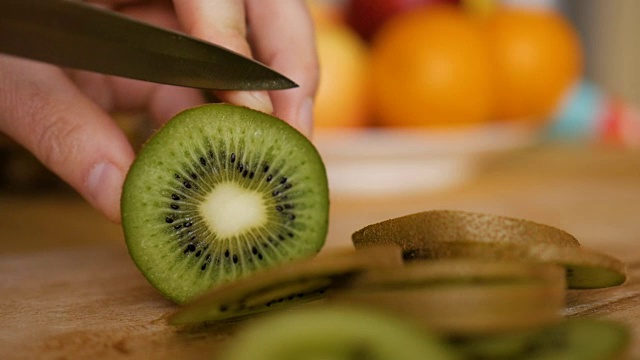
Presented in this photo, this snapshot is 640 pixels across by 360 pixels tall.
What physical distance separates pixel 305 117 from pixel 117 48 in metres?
0.29

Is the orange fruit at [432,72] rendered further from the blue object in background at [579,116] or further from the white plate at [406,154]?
the blue object in background at [579,116]

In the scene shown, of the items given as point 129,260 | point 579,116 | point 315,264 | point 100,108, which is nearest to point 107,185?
point 100,108

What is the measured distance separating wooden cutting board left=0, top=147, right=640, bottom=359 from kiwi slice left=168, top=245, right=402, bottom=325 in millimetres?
35

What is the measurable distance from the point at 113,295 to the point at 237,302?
30cm

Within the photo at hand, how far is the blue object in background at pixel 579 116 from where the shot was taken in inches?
114

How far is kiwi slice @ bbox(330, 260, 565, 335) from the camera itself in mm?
618

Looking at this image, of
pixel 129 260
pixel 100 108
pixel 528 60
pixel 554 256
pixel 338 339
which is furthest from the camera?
pixel 528 60

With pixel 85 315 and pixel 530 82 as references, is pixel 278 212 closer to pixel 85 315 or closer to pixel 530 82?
pixel 85 315

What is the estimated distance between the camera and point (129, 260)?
121 cm

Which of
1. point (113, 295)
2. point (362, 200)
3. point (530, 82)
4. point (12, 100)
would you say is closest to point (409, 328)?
point (113, 295)

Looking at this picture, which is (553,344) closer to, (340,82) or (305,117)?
(305,117)

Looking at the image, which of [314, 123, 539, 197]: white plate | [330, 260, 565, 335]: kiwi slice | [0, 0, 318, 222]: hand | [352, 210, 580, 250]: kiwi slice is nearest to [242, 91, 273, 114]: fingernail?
[0, 0, 318, 222]: hand

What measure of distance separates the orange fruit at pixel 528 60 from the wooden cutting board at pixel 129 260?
0.21 metres

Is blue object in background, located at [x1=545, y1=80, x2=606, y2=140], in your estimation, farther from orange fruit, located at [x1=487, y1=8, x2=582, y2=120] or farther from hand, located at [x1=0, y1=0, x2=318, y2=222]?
hand, located at [x1=0, y1=0, x2=318, y2=222]
